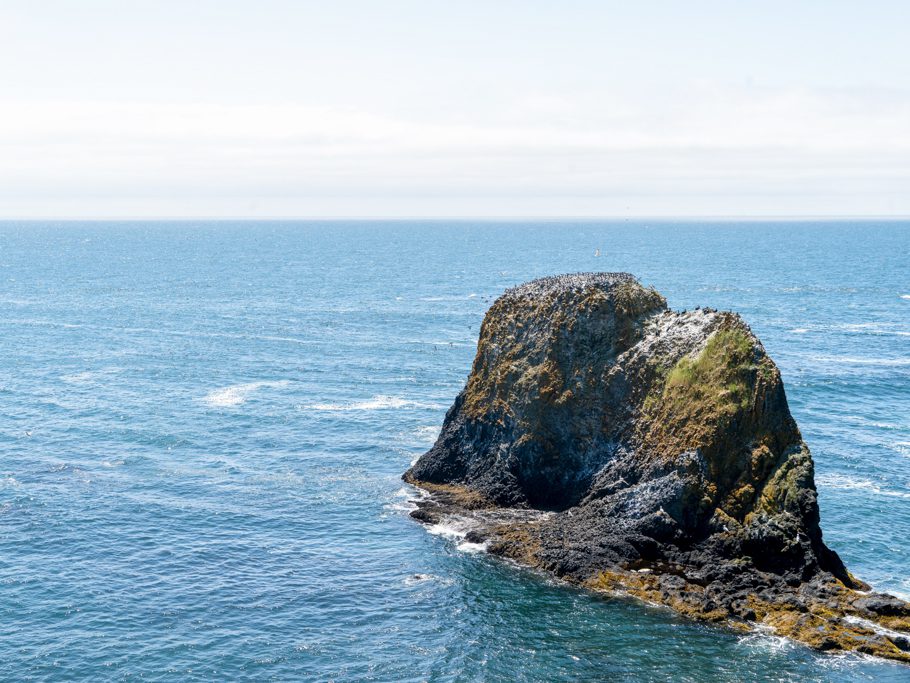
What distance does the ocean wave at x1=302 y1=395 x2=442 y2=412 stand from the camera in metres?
97.7

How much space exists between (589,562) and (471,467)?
16794mm

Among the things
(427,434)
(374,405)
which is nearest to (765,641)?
(427,434)

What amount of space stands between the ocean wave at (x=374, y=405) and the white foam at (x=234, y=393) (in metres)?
8.49

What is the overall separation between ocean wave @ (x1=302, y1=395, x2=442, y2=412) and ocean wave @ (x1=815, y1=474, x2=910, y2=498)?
38.9 metres

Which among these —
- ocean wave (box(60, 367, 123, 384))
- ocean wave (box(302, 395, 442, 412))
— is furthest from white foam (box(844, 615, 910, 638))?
ocean wave (box(60, 367, 123, 384))

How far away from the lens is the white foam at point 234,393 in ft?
330

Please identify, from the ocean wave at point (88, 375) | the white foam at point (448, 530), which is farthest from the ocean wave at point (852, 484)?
the ocean wave at point (88, 375)

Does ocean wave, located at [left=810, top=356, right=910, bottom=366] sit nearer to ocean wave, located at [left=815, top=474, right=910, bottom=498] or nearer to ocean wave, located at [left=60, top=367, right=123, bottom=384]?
ocean wave, located at [left=815, top=474, right=910, bottom=498]

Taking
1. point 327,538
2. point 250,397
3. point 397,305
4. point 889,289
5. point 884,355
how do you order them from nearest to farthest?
point 327,538 → point 250,397 → point 884,355 → point 397,305 → point 889,289

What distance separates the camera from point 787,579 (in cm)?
5494

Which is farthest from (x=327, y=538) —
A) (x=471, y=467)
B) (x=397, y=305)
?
(x=397, y=305)

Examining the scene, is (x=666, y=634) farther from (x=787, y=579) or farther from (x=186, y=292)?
(x=186, y=292)

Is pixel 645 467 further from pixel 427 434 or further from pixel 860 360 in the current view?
pixel 860 360

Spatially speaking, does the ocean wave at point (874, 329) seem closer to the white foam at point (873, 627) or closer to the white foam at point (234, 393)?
the white foam at point (234, 393)
